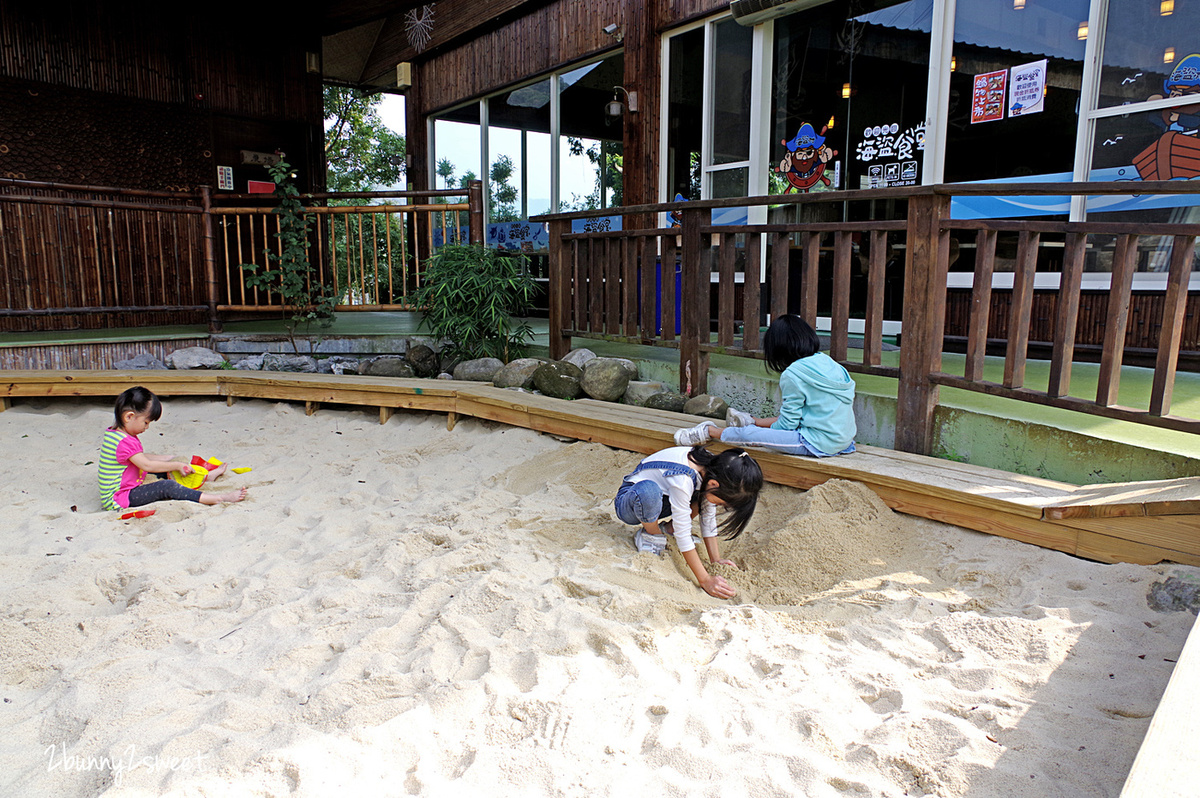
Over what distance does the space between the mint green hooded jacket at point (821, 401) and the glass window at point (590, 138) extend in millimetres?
6075

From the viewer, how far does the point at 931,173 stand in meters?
5.87

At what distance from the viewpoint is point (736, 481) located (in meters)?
2.94

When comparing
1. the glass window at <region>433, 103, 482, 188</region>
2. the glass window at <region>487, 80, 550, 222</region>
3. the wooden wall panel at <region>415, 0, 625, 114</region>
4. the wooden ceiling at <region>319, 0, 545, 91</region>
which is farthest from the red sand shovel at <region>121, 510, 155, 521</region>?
the glass window at <region>433, 103, 482, 188</region>

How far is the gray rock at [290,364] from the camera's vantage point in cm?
691

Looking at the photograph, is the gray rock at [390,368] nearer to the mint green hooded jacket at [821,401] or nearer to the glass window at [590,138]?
the mint green hooded jacket at [821,401]

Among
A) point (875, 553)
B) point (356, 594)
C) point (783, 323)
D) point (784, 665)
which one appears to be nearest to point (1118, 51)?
point (783, 323)

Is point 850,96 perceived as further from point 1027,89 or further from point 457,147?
point 457,147

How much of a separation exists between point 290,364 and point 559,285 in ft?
9.11

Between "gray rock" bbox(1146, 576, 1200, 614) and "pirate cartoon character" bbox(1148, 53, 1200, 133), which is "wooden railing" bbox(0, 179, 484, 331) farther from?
"gray rock" bbox(1146, 576, 1200, 614)

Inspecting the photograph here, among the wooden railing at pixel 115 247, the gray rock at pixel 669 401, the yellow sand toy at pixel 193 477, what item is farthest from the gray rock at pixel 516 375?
the yellow sand toy at pixel 193 477

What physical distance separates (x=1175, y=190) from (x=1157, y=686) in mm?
1708

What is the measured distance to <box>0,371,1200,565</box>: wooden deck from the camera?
2.66 m

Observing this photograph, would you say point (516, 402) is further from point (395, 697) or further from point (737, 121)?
point (737, 121)

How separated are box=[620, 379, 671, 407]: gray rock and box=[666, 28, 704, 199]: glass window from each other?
345 centimetres
